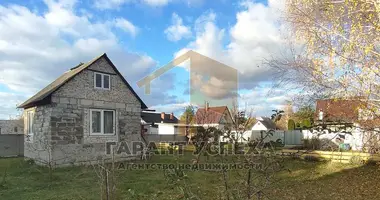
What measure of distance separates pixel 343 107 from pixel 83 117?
9.66m

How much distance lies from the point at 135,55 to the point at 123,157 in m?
5.66

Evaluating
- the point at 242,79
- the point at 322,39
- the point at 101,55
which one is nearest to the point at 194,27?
the point at 242,79

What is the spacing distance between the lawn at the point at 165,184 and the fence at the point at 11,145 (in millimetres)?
7675

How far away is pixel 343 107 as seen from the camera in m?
6.43

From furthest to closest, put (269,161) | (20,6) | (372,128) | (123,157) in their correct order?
(123,157) → (20,6) → (372,128) → (269,161)

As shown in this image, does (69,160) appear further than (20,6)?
Yes

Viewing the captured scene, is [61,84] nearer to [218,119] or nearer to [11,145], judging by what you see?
[218,119]

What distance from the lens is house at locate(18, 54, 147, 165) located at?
10.8 m

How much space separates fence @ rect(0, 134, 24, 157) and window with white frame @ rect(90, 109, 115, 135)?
29.0 ft

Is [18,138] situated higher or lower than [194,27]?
lower

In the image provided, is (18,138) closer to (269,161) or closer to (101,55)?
(101,55)

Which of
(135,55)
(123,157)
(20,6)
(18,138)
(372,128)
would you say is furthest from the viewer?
(18,138)

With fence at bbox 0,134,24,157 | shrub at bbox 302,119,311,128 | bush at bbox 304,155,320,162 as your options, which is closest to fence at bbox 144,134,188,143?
fence at bbox 0,134,24,157

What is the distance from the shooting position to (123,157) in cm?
1304
